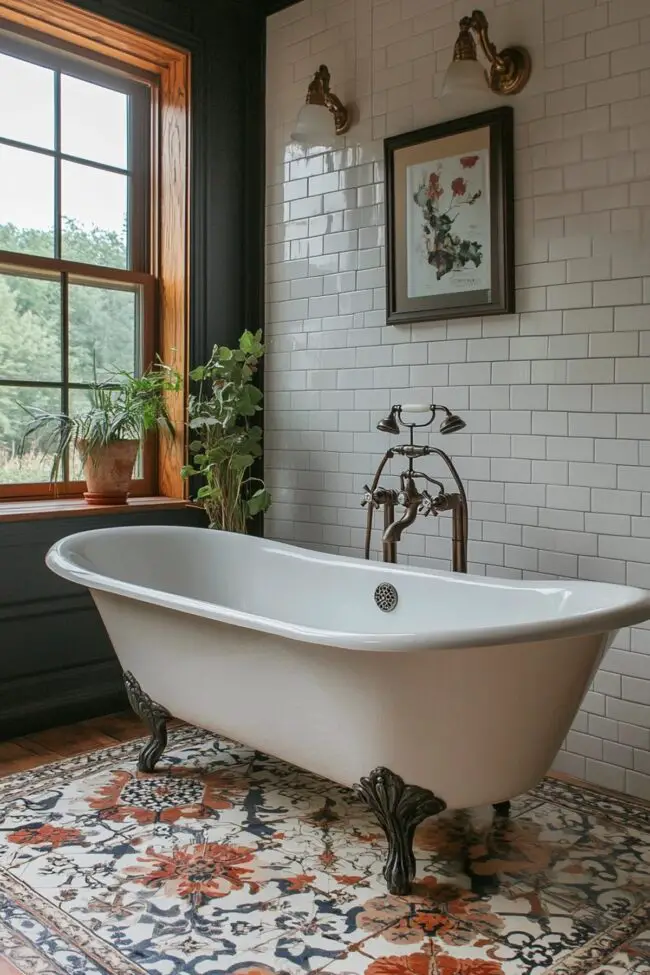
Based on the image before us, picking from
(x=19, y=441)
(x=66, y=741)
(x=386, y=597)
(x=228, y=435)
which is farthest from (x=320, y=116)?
(x=66, y=741)

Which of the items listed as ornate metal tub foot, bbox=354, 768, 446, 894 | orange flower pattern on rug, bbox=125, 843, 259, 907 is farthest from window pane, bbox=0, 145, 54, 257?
ornate metal tub foot, bbox=354, 768, 446, 894

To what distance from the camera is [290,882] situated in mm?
2240

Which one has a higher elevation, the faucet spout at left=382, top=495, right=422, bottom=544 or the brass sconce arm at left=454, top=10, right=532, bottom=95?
the brass sconce arm at left=454, top=10, right=532, bottom=95

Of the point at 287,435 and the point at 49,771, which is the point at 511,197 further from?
the point at 49,771

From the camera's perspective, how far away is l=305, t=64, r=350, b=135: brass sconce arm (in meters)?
3.55

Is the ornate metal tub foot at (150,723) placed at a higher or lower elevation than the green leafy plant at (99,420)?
lower

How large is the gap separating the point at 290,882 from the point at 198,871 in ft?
0.76

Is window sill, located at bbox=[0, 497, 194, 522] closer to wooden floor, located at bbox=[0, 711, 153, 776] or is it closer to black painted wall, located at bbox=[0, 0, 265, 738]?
black painted wall, located at bbox=[0, 0, 265, 738]

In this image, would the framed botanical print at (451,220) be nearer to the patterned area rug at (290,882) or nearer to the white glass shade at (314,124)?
the white glass shade at (314,124)

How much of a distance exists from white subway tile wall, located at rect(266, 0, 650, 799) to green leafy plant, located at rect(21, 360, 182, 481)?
57 centimetres

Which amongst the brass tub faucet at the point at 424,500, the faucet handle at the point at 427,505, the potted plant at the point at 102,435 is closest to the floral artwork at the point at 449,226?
the brass tub faucet at the point at 424,500

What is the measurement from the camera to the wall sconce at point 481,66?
2.98 meters

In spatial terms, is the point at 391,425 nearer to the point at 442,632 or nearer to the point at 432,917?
the point at 442,632

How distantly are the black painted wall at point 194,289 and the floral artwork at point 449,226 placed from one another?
911mm
